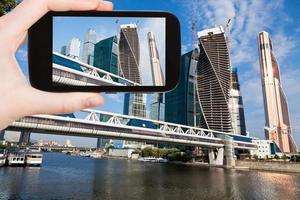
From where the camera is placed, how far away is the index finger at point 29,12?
6.55 feet

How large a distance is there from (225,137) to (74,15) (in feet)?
302

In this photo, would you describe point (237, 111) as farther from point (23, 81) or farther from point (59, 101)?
point (23, 81)

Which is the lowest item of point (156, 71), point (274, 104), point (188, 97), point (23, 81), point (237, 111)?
point (23, 81)

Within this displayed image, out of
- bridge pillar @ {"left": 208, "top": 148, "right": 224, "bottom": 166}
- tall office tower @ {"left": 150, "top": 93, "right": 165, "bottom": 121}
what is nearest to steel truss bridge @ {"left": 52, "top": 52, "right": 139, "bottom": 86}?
bridge pillar @ {"left": 208, "top": 148, "right": 224, "bottom": 166}

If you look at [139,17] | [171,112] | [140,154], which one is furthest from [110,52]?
[139,17]

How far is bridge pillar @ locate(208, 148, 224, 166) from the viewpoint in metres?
88.6

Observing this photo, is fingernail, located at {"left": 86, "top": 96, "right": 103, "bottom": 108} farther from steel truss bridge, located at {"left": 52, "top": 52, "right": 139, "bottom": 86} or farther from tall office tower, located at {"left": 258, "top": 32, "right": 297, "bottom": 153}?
tall office tower, located at {"left": 258, "top": 32, "right": 297, "bottom": 153}

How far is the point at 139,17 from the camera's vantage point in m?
2.59

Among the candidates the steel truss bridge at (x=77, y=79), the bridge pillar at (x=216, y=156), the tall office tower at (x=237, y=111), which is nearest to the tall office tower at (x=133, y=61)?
the steel truss bridge at (x=77, y=79)

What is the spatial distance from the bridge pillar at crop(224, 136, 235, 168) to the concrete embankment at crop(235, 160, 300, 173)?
189cm

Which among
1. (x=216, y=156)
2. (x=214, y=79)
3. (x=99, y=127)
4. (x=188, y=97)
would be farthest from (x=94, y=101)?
(x=188, y=97)

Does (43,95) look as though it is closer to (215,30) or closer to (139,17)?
(139,17)

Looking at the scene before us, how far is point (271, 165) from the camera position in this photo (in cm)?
7300

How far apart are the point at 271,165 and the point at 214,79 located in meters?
51.0
